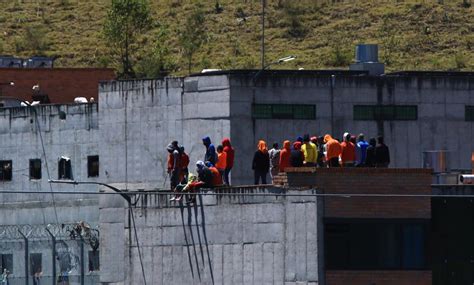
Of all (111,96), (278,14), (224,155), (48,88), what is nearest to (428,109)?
(111,96)

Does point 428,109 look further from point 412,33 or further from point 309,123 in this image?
point 412,33

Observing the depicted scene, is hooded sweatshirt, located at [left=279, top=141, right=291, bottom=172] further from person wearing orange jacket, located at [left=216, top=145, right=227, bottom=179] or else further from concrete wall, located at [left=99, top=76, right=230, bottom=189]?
concrete wall, located at [left=99, top=76, right=230, bottom=189]

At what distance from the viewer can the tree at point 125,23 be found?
416 feet

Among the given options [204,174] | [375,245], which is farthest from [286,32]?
[375,245]

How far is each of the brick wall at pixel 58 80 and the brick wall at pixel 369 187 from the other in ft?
150

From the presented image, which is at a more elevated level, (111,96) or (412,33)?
(412,33)

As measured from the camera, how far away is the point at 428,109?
69.9 meters

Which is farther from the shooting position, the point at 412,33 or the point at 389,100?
the point at 412,33

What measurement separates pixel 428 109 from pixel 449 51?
65659mm

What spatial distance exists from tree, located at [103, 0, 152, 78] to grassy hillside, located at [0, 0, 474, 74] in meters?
2.89

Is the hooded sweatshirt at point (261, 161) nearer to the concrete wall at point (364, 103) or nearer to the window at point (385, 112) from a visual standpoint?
the concrete wall at point (364, 103)

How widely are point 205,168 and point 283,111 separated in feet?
47.2

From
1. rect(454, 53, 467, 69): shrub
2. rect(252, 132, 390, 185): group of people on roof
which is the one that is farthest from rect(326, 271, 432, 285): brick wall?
rect(454, 53, 467, 69): shrub

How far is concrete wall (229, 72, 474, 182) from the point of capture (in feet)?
222
